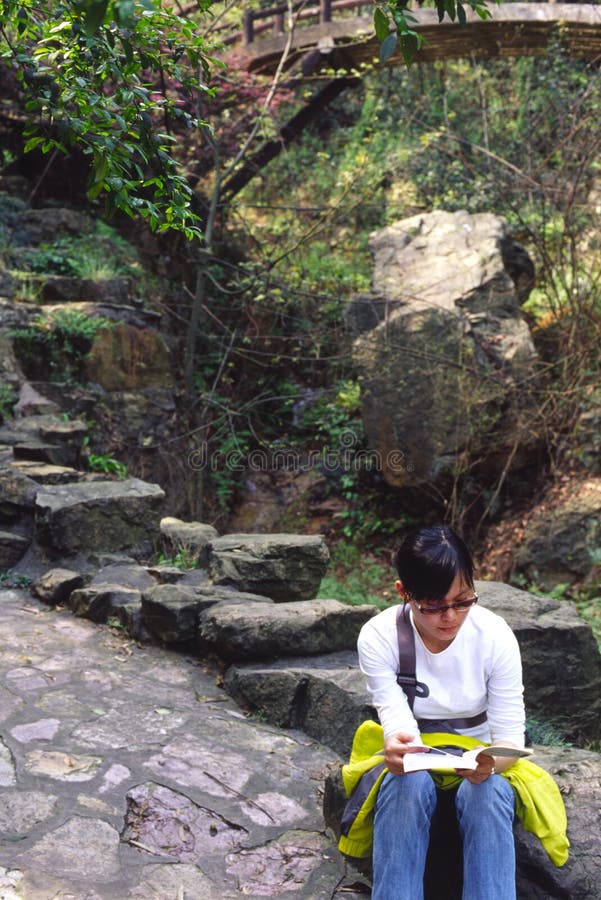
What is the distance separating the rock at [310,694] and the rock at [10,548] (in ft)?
7.72

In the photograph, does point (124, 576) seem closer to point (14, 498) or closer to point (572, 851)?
point (14, 498)

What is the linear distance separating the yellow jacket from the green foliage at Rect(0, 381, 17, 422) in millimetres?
5725

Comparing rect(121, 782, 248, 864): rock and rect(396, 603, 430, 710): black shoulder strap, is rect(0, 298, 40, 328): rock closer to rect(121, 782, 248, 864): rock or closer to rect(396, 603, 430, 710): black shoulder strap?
rect(121, 782, 248, 864): rock

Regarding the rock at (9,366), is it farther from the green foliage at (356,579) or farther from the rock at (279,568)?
the rock at (279,568)

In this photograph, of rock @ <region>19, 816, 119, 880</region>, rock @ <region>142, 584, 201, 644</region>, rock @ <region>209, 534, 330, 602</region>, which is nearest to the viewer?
rock @ <region>19, 816, 119, 880</region>

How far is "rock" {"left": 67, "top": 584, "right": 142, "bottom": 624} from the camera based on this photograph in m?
5.13

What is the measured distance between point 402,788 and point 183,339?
8460 millimetres

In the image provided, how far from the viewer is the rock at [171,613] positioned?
183 inches

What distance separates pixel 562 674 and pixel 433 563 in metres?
2.16

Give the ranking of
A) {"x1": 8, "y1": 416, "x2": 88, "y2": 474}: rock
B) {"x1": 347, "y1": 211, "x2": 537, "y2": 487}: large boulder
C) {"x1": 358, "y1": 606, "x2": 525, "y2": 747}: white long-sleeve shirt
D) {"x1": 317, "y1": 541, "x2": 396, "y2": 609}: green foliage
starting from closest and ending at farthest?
1. {"x1": 358, "y1": 606, "x2": 525, "y2": 747}: white long-sleeve shirt
2. {"x1": 8, "y1": 416, "x2": 88, "y2": 474}: rock
3. {"x1": 317, "y1": 541, "x2": 396, "y2": 609}: green foliage
4. {"x1": 347, "y1": 211, "x2": 537, "y2": 487}: large boulder

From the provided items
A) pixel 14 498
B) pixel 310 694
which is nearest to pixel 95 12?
pixel 310 694

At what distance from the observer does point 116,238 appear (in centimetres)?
1066

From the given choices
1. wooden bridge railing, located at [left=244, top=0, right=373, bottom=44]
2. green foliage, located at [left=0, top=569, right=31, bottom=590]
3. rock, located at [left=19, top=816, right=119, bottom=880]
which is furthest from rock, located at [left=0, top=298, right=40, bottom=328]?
rock, located at [left=19, top=816, right=119, bottom=880]

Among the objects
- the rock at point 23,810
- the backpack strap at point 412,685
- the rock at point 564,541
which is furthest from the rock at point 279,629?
the rock at point 564,541
